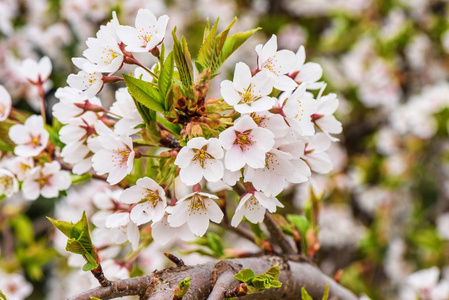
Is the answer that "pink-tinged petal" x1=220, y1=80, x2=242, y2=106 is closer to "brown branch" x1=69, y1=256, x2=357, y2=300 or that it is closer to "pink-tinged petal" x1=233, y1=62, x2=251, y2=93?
"pink-tinged petal" x1=233, y1=62, x2=251, y2=93

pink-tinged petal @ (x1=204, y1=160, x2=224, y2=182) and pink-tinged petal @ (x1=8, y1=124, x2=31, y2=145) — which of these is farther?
pink-tinged petal @ (x1=8, y1=124, x2=31, y2=145)

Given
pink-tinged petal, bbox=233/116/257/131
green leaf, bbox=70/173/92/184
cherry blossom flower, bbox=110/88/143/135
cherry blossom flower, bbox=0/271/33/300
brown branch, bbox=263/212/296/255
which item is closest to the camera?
pink-tinged petal, bbox=233/116/257/131

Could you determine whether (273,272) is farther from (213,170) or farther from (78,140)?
(78,140)

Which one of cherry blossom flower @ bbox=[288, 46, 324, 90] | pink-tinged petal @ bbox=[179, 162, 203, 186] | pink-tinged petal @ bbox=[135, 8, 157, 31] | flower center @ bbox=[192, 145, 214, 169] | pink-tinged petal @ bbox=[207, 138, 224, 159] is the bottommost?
pink-tinged petal @ bbox=[179, 162, 203, 186]

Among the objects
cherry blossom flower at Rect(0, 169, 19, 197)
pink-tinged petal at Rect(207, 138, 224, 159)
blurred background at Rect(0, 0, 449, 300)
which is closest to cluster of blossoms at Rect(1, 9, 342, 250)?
pink-tinged petal at Rect(207, 138, 224, 159)

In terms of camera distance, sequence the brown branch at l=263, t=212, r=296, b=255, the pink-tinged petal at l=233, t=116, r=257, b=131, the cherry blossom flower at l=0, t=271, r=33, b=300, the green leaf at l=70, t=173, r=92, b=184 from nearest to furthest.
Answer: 1. the pink-tinged petal at l=233, t=116, r=257, b=131
2. the brown branch at l=263, t=212, r=296, b=255
3. the green leaf at l=70, t=173, r=92, b=184
4. the cherry blossom flower at l=0, t=271, r=33, b=300

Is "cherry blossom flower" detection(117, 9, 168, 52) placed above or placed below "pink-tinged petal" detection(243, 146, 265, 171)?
above

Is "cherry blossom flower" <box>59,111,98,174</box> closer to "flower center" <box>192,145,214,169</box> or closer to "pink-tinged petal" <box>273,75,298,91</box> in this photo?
"flower center" <box>192,145,214,169</box>
